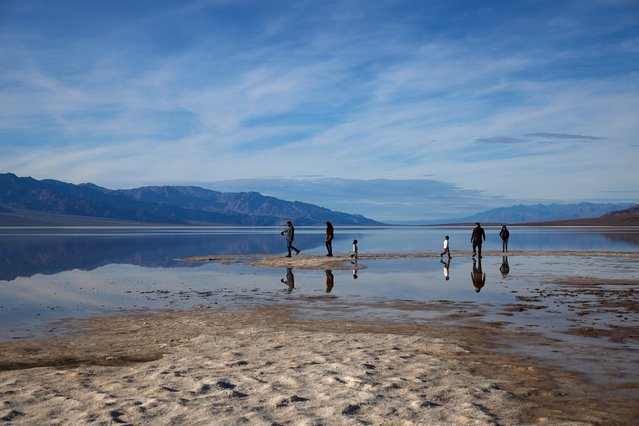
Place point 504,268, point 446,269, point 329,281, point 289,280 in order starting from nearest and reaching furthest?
1. point 329,281
2. point 289,280
3. point 446,269
4. point 504,268

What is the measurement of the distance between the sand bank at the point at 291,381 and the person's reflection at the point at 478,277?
9.64 m

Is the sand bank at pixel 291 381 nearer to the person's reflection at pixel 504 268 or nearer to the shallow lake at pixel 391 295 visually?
the shallow lake at pixel 391 295

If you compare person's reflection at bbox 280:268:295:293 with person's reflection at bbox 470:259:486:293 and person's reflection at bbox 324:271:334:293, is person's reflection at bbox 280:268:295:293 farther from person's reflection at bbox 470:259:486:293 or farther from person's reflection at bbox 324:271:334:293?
person's reflection at bbox 470:259:486:293

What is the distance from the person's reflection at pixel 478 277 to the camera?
74.0 feet

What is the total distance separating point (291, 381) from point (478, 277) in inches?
755

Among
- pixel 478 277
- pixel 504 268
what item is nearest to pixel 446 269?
pixel 504 268

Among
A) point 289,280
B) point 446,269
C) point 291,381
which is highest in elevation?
point 291,381

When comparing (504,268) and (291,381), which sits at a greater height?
(291,381)

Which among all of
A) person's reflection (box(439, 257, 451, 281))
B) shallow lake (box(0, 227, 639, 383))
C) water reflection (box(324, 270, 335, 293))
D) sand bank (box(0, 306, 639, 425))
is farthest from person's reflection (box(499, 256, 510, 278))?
sand bank (box(0, 306, 639, 425))

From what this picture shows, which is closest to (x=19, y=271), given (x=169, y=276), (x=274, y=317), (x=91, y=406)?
(x=169, y=276)

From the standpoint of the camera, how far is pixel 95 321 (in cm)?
1519

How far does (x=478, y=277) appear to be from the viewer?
26.1 metres

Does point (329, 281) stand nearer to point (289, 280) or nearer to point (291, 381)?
point (289, 280)

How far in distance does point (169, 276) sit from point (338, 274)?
8.57 m
